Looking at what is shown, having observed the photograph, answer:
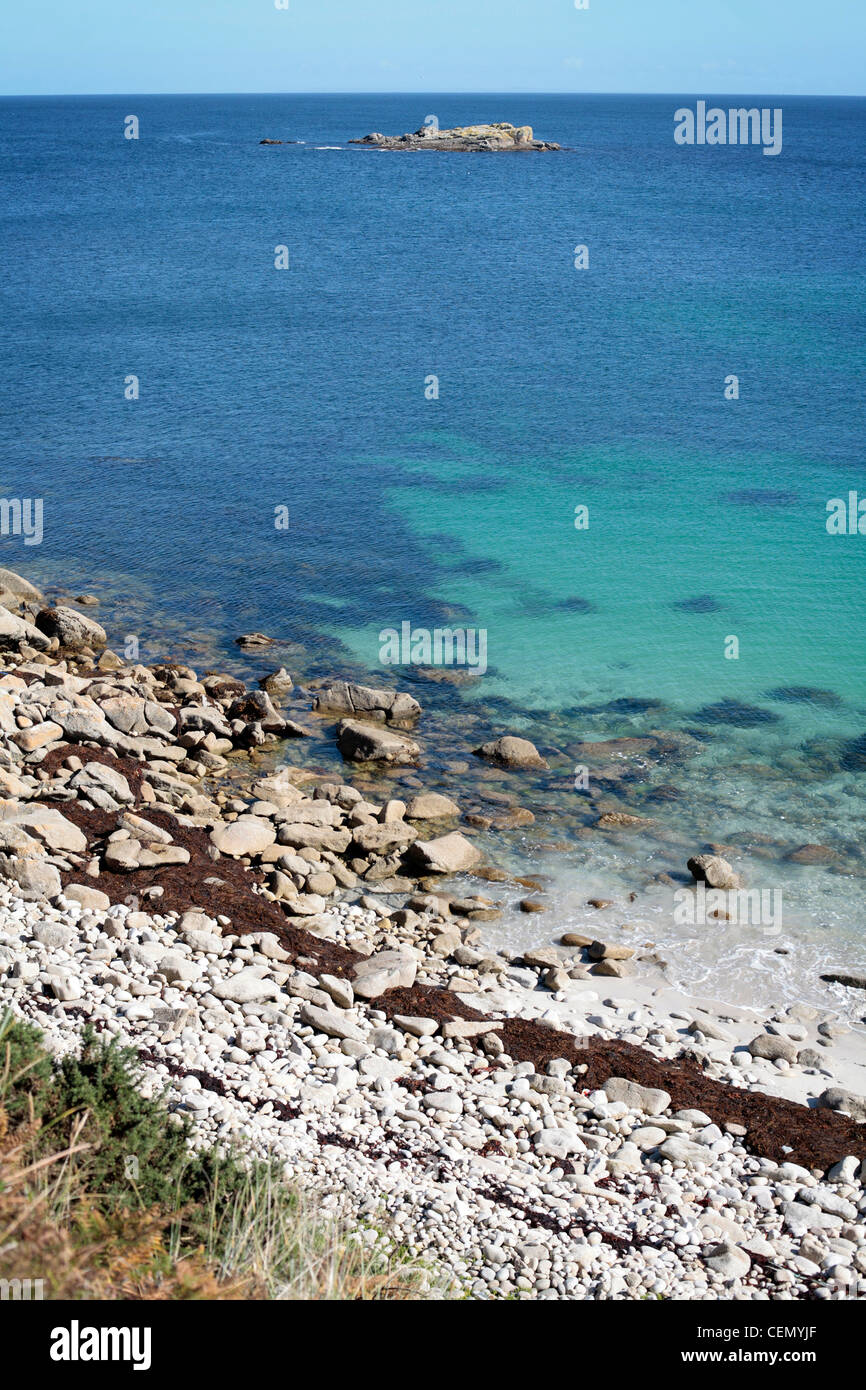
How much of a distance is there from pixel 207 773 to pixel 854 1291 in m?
11.9


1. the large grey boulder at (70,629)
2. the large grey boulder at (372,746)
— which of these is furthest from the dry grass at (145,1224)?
the large grey boulder at (70,629)

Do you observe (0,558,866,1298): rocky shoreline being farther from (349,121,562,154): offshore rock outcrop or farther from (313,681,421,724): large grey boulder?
(349,121,562,154): offshore rock outcrop

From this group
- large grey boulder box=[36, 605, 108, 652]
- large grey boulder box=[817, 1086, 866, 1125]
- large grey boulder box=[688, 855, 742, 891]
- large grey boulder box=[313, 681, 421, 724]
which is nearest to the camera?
large grey boulder box=[817, 1086, 866, 1125]

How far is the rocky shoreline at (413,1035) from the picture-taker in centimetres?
862

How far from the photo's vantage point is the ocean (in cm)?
1780

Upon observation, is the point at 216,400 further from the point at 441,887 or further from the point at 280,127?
the point at 280,127

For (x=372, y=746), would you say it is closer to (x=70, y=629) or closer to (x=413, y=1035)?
(x=70, y=629)

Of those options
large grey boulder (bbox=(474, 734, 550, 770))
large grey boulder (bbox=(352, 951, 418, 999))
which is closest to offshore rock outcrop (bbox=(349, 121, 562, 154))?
large grey boulder (bbox=(474, 734, 550, 770))

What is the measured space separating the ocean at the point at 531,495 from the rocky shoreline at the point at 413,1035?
4.68ft

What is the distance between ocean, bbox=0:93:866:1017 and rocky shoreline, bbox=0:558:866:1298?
1.43 metres

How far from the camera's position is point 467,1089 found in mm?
10414

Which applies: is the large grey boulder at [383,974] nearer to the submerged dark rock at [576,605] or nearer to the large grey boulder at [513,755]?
the large grey boulder at [513,755]

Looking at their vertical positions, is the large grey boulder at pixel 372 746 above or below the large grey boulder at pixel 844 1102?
above
